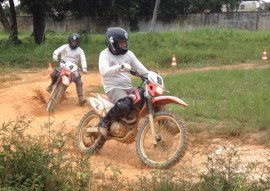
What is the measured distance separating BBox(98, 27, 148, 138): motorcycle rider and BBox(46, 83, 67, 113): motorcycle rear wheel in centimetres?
342

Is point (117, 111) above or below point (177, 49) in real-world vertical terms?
above

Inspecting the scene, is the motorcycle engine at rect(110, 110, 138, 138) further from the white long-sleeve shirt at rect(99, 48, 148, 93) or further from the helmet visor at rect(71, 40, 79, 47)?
the helmet visor at rect(71, 40, 79, 47)

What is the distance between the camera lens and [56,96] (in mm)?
9875

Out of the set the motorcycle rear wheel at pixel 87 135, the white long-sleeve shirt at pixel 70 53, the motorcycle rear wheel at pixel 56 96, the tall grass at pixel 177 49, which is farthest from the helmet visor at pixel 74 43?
the tall grass at pixel 177 49

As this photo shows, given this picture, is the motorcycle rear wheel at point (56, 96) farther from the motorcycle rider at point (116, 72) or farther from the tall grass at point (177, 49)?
the tall grass at point (177, 49)

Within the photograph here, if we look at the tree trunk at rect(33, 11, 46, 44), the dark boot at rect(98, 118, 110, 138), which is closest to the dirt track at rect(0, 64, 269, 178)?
the dark boot at rect(98, 118, 110, 138)

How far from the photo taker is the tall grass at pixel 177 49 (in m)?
18.1

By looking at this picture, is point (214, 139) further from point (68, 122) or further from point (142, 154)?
point (68, 122)

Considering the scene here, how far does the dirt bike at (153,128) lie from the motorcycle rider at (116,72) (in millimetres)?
105

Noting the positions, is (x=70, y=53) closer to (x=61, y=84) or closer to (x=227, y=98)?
(x=61, y=84)

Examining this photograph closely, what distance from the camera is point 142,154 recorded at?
600cm

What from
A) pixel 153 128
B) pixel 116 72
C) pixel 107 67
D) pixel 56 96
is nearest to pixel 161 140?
pixel 153 128

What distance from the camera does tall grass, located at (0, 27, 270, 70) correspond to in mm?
18078

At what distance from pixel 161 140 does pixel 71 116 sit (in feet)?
11.7
